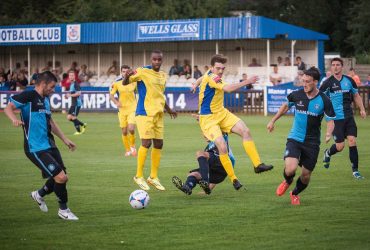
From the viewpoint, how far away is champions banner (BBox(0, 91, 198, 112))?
39688 millimetres

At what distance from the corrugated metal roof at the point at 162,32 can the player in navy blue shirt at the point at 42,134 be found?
30.8 meters

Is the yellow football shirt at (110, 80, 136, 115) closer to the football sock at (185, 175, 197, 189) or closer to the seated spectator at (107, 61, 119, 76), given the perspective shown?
the football sock at (185, 175, 197, 189)

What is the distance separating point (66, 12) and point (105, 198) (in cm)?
5709

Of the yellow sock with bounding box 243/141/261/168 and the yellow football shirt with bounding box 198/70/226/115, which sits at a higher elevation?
the yellow football shirt with bounding box 198/70/226/115

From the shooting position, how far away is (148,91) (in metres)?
14.7

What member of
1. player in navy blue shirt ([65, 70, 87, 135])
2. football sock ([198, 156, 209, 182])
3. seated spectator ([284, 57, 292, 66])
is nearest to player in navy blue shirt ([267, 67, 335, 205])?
football sock ([198, 156, 209, 182])

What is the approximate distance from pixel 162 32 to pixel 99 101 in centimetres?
574

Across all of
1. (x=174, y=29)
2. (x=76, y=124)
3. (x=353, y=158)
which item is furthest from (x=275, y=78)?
(x=353, y=158)

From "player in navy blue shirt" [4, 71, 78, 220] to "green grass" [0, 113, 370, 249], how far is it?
44 centimetres

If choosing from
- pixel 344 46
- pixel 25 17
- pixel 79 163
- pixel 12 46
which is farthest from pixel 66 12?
pixel 79 163

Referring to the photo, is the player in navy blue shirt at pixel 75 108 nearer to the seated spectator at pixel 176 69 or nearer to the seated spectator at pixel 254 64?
the seated spectator at pixel 176 69

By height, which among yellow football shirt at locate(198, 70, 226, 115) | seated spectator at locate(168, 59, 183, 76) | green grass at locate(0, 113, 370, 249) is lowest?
green grass at locate(0, 113, 370, 249)

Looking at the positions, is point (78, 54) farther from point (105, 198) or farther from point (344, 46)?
point (105, 198)

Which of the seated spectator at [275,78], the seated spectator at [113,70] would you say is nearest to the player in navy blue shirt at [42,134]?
the seated spectator at [275,78]
